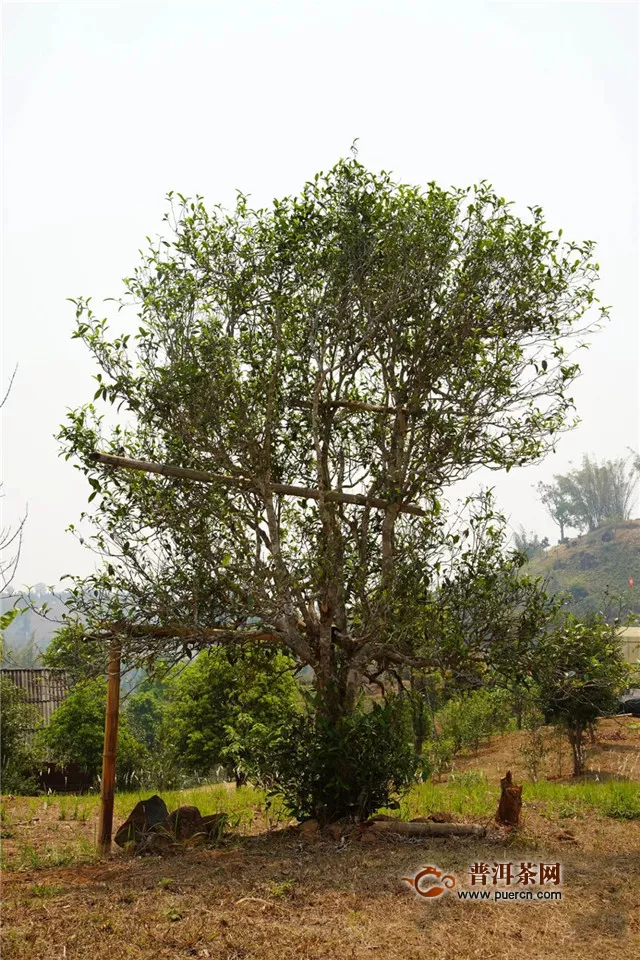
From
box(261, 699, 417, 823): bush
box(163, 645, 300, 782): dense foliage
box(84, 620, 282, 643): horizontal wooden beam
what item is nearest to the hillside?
box(163, 645, 300, 782): dense foliage

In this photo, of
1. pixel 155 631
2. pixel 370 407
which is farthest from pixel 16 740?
pixel 370 407

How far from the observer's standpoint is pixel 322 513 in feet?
27.3

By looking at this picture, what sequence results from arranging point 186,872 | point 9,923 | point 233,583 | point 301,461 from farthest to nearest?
point 301,461 < point 233,583 < point 186,872 < point 9,923

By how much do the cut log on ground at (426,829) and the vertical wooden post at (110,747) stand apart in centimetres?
249

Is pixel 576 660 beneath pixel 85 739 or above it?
above

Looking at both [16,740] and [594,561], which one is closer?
[16,740]

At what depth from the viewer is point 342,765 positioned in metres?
7.78

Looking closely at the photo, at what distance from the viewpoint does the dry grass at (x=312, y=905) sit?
4812mm

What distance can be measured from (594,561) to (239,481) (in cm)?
5691

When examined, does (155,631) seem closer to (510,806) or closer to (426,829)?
(426,829)

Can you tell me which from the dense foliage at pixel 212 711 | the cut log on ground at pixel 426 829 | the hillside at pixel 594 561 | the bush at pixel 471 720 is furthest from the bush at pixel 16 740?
the hillside at pixel 594 561

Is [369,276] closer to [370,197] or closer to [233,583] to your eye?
[370,197]

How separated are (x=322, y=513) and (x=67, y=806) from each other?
6.03 m

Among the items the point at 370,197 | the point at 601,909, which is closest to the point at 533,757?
the point at 601,909
